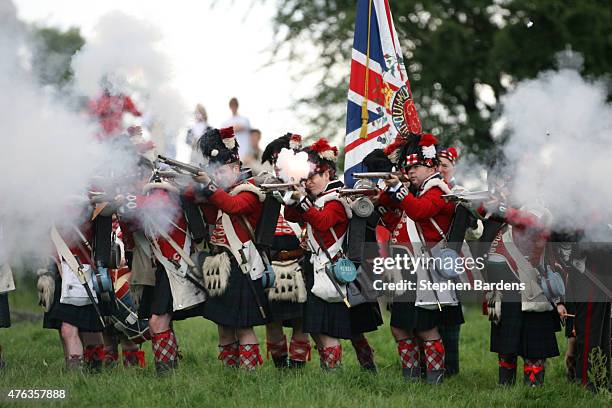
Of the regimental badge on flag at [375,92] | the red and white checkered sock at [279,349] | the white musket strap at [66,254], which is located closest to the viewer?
the white musket strap at [66,254]

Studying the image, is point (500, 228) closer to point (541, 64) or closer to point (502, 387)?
point (502, 387)

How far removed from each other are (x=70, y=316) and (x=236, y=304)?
61.5 inches

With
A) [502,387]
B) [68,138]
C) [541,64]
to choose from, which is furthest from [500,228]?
[541,64]

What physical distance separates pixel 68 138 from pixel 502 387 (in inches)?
168

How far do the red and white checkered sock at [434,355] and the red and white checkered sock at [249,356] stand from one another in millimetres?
1503

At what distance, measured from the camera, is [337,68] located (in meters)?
20.5

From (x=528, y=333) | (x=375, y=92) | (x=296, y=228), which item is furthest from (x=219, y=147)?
(x=528, y=333)

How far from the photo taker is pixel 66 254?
928 cm

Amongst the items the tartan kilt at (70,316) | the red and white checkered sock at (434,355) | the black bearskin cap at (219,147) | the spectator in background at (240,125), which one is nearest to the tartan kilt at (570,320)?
the red and white checkered sock at (434,355)

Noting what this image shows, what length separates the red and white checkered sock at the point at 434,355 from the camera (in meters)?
9.02

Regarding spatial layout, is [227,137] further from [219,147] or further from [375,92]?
[375,92]

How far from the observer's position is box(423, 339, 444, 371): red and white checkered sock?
29.6ft

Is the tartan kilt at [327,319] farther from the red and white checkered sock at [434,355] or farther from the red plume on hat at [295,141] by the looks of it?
the red plume on hat at [295,141]

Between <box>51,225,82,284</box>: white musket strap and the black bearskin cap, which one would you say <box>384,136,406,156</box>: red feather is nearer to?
the black bearskin cap
